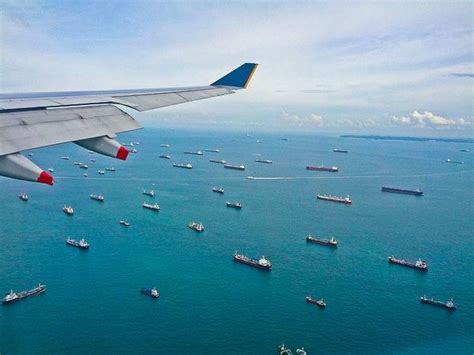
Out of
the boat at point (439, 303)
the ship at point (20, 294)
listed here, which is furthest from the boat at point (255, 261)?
the ship at point (20, 294)

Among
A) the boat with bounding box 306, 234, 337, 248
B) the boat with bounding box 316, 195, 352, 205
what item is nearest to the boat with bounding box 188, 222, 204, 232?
the boat with bounding box 306, 234, 337, 248

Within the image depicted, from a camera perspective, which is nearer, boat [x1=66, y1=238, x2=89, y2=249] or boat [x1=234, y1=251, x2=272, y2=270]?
boat [x1=234, y1=251, x2=272, y2=270]

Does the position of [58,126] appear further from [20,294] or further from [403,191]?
[403,191]

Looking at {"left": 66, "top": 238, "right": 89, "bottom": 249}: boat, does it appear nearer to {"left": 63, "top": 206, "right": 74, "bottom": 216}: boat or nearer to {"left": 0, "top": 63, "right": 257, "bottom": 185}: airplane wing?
{"left": 63, "top": 206, "right": 74, "bottom": 216}: boat

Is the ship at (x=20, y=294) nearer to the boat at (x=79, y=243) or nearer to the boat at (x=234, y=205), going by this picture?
the boat at (x=79, y=243)

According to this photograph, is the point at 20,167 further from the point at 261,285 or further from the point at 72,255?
the point at 72,255

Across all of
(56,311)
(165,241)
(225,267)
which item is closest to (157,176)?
(165,241)
